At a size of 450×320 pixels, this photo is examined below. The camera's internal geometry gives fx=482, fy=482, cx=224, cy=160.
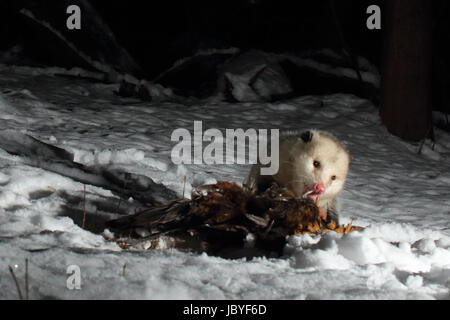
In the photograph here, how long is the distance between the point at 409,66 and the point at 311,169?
15.2 ft

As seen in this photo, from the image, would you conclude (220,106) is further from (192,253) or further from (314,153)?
(192,253)

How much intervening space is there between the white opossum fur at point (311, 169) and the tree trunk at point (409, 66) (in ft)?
13.9

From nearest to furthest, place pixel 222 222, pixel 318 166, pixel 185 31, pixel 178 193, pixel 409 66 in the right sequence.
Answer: pixel 222 222, pixel 318 166, pixel 178 193, pixel 409 66, pixel 185 31

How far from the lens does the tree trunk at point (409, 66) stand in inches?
275

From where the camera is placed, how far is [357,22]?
9555 millimetres

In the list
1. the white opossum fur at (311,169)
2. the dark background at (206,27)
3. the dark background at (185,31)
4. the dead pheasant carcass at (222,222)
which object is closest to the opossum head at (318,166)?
the white opossum fur at (311,169)

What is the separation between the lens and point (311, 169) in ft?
10.4

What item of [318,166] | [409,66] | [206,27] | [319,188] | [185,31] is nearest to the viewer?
[319,188]

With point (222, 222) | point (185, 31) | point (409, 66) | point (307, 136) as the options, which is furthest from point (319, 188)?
point (185, 31)

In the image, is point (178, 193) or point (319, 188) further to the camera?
point (178, 193)

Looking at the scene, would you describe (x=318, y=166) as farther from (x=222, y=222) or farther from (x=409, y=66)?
(x=409, y=66)

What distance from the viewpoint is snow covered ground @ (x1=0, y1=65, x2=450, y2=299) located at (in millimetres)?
1870

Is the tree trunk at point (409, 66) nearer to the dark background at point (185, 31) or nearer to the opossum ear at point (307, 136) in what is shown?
the dark background at point (185, 31)
